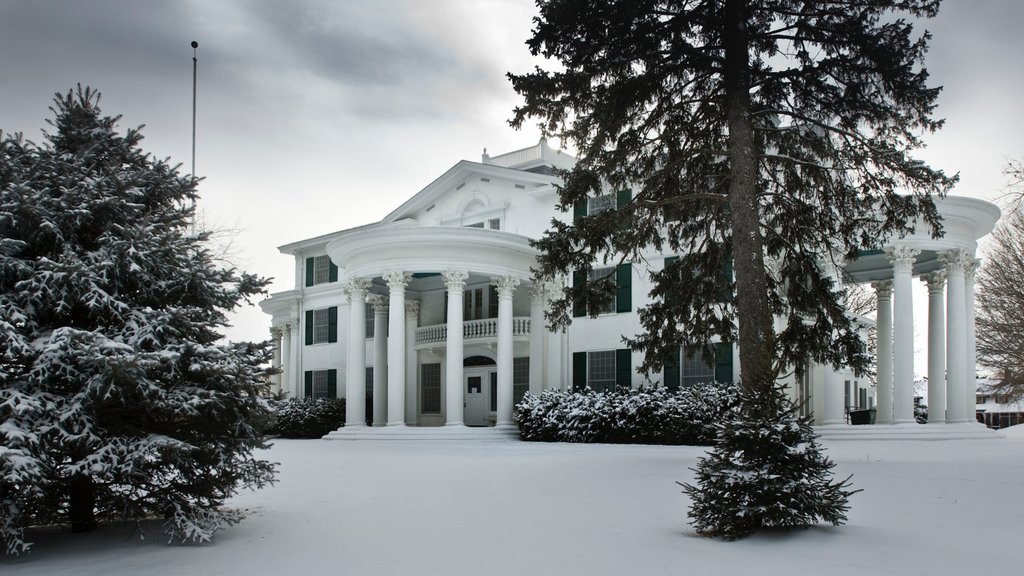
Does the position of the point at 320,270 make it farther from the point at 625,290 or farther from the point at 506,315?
the point at 625,290

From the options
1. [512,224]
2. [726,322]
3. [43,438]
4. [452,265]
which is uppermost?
[512,224]

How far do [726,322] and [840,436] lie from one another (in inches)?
291

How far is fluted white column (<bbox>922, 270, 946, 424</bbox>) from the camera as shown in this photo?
917 inches

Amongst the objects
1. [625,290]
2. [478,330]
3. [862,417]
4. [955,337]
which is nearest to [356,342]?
[478,330]

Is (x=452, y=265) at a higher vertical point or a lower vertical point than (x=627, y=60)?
lower

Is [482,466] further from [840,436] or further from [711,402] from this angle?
[840,436]

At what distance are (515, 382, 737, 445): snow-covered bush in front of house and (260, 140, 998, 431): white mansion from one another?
103 centimetres

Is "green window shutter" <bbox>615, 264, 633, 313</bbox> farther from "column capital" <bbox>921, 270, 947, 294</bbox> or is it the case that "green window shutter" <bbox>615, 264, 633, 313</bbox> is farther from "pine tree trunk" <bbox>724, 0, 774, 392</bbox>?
"pine tree trunk" <bbox>724, 0, 774, 392</bbox>

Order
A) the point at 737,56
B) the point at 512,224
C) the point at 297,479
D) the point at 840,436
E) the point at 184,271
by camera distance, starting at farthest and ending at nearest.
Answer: the point at 512,224 < the point at 840,436 < the point at 297,479 < the point at 737,56 < the point at 184,271

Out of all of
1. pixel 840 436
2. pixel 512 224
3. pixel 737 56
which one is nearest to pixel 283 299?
pixel 512 224

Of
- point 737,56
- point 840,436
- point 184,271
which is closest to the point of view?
point 184,271

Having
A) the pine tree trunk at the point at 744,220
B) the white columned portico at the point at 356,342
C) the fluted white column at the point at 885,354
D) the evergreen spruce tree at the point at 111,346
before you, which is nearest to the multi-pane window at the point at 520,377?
the white columned portico at the point at 356,342

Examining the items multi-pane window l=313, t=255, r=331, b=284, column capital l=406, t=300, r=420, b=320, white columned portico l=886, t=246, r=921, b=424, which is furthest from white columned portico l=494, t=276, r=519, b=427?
multi-pane window l=313, t=255, r=331, b=284

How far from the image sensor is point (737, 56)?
12469mm
